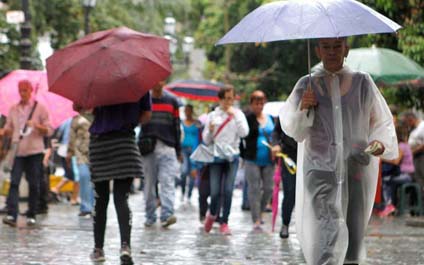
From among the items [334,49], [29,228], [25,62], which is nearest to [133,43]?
[334,49]

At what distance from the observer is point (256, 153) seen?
15.0 meters

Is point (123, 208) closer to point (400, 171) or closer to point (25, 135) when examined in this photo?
point (25, 135)

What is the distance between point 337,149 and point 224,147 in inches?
270

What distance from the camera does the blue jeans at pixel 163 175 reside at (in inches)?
587

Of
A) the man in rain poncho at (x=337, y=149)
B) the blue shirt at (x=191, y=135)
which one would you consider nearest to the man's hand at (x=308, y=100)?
the man in rain poncho at (x=337, y=149)

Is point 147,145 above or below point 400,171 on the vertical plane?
above

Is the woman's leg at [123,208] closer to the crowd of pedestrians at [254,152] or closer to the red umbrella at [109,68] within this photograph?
the crowd of pedestrians at [254,152]

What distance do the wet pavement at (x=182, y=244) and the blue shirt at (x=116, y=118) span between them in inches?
47.0

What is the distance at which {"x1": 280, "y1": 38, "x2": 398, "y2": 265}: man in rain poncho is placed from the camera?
763 cm

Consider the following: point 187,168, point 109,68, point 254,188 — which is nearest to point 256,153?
point 254,188

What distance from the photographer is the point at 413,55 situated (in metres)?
19.8

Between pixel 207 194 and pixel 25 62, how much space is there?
14.2ft

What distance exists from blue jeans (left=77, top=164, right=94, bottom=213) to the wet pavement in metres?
0.55

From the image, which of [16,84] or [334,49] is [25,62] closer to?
[16,84]
